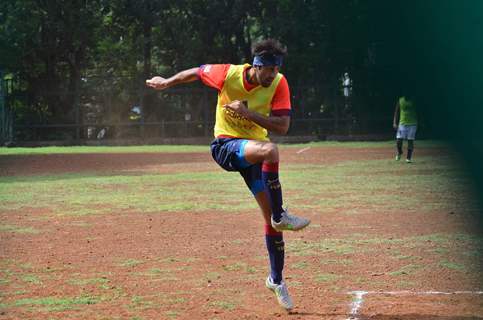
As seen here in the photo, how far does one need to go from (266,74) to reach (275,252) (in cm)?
145

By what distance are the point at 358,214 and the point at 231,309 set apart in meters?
7.33

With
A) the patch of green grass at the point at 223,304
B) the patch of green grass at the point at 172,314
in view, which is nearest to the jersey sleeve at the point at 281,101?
the patch of green grass at the point at 223,304

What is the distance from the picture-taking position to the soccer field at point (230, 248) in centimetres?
654

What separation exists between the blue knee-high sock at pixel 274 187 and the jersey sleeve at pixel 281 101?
43 cm

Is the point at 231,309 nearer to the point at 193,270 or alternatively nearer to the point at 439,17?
the point at 193,270

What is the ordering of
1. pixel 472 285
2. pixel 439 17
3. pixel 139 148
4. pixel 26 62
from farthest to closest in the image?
pixel 26 62 < pixel 139 148 < pixel 472 285 < pixel 439 17

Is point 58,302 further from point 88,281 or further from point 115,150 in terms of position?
point 115,150

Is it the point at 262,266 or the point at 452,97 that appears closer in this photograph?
the point at 452,97

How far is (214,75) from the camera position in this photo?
670 centimetres

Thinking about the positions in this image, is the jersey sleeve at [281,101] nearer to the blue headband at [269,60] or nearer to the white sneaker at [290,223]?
the blue headband at [269,60]

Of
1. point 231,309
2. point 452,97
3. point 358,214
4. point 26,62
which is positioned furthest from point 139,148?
point 452,97

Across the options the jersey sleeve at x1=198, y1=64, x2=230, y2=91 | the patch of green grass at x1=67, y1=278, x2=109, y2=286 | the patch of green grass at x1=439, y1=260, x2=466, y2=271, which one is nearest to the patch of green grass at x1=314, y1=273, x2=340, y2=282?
the patch of green grass at x1=439, y1=260, x2=466, y2=271

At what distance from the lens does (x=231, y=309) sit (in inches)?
257

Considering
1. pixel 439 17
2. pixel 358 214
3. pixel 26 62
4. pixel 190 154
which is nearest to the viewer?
pixel 439 17
